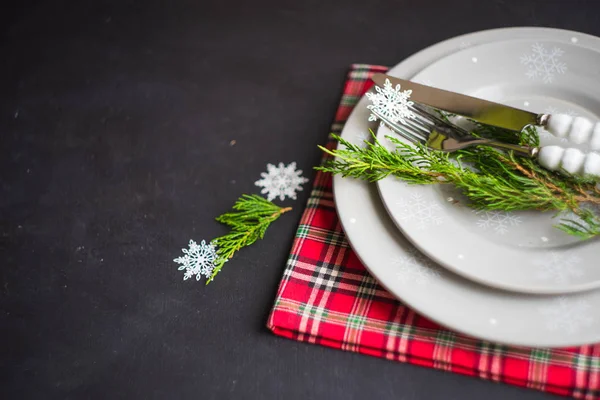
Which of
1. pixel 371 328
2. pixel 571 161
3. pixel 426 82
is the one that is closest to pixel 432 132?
pixel 426 82

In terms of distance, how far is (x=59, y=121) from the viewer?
129 cm

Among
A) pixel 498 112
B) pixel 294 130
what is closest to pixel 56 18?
pixel 294 130

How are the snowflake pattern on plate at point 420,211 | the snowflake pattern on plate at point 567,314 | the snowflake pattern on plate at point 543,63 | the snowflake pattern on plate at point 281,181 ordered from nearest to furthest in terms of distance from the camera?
the snowflake pattern on plate at point 567,314 < the snowflake pattern on plate at point 420,211 < the snowflake pattern on plate at point 543,63 < the snowflake pattern on plate at point 281,181

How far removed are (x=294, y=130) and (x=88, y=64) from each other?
58 centimetres

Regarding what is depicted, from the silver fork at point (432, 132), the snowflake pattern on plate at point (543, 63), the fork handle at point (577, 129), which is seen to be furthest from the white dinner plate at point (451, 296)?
the snowflake pattern on plate at point (543, 63)

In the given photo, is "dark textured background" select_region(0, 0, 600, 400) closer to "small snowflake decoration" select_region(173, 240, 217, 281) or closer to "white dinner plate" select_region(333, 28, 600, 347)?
"small snowflake decoration" select_region(173, 240, 217, 281)

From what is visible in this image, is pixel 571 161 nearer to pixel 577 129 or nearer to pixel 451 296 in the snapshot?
pixel 577 129

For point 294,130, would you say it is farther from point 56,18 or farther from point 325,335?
point 56,18

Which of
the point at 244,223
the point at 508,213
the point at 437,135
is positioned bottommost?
the point at 244,223

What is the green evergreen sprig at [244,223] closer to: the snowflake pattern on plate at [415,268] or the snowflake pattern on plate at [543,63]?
the snowflake pattern on plate at [415,268]

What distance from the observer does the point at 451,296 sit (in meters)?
0.77

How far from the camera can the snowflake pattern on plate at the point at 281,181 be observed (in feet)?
3.53

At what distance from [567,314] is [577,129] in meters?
0.26

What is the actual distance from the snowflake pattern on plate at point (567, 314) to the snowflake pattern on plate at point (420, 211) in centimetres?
19
